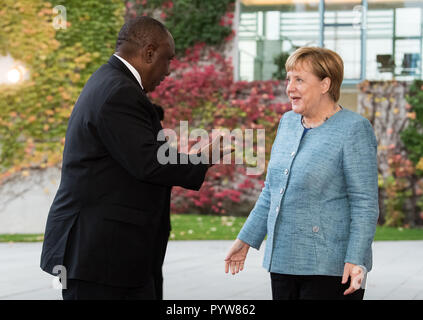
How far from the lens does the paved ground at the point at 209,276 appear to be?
5769 mm

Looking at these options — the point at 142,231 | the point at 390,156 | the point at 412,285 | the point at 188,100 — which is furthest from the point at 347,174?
the point at 188,100

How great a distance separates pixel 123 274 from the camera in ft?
8.26

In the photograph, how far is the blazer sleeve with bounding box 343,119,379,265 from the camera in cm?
268

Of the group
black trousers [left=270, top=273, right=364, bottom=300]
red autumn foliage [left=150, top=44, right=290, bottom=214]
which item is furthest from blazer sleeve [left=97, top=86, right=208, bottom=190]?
red autumn foliage [left=150, top=44, right=290, bottom=214]

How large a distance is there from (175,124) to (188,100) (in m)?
0.51

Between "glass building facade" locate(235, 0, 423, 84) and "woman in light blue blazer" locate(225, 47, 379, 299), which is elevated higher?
"glass building facade" locate(235, 0, 423, 84)

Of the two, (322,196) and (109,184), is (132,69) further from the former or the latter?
(322,196)

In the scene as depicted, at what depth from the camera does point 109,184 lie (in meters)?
2.45

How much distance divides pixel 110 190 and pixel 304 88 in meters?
0.94

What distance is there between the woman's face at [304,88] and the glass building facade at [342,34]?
9517 mm

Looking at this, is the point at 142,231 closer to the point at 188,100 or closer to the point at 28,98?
the point at 28,98

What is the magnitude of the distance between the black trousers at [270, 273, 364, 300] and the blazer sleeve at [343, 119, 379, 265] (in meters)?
0.12

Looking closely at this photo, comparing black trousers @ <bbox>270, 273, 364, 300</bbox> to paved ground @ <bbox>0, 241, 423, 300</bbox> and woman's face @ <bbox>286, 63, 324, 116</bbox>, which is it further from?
paved ground @ <bbox>0, 241, 423, 300</bbox>

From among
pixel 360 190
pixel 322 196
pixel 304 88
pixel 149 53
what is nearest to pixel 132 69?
pixel 149 53
